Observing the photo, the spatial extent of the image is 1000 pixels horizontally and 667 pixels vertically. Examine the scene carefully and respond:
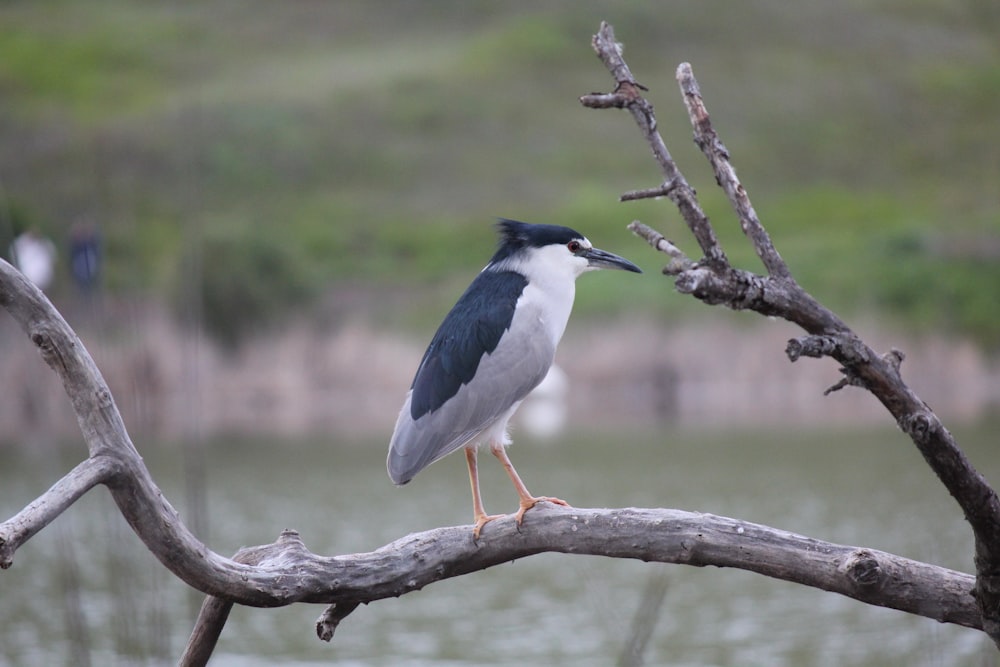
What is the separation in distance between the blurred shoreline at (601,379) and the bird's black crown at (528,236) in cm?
1655

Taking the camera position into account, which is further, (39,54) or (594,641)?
(39,54)

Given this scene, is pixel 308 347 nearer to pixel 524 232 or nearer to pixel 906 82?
pixel 524 232

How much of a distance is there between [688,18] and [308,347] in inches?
1585

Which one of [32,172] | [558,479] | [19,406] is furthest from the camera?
[32,172]

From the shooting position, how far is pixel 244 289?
2800 cm

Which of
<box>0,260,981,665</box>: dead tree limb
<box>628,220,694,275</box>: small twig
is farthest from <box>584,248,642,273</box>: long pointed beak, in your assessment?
<box>628,220,694,275</box>: small twig

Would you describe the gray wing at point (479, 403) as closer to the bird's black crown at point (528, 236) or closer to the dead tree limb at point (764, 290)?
the bird's black crown at point (528, 236)

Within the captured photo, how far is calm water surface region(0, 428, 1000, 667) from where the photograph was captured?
9.86m

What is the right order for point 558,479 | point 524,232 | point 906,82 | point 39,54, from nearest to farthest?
point 524,232 < point 558,479 < point 906,82 < point 39,54

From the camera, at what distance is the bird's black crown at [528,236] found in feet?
19.3

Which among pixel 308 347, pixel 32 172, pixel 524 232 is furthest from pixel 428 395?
pixel 32 172

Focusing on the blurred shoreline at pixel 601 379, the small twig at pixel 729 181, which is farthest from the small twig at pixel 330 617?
the blurred shoreline at pixel 601 379

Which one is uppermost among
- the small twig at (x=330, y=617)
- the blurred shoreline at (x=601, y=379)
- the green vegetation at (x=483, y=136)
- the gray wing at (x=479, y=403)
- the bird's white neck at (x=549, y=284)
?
the green vegetation at (x=483, y=136)

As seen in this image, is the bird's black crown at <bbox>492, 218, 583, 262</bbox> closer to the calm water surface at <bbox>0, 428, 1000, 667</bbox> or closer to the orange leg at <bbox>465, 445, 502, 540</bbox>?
the orange leg at <bbox>465, 445, 502, 540</bbox>
